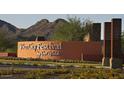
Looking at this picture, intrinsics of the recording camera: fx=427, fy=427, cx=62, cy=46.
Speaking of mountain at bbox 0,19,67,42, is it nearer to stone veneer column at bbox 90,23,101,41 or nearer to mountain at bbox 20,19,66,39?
mountain at bbox 20,19,66,39

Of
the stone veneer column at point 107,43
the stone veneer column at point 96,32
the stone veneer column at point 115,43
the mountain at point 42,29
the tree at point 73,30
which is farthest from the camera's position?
the mountain at point 42,29

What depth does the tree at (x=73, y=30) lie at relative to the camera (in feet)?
236

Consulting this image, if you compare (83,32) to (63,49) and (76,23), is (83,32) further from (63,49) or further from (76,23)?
(63,49)

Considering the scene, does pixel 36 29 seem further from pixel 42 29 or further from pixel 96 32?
pixel 96 32

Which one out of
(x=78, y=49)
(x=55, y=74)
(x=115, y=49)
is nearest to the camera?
(x=55, y=74)

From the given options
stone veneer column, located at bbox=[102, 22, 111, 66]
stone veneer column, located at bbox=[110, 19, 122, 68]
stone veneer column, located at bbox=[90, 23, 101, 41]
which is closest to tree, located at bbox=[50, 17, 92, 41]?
stone veneer column, located at bbox=[90, 23, 101, 41]

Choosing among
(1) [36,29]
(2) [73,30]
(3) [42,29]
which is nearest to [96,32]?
(2) [73,30]

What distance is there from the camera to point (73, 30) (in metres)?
73.4

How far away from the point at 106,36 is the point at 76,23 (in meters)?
35.5

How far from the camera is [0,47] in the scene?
77.6 m

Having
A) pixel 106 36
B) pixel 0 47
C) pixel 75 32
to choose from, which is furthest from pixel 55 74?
pixel 0 47

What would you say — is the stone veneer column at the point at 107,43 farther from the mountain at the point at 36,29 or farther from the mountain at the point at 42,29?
the mountain at the point at 42,29

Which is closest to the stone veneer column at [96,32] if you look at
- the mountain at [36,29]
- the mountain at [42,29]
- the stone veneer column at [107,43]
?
the stone veneer column at [107,43]

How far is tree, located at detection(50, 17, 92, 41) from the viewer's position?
7188 centimetres
